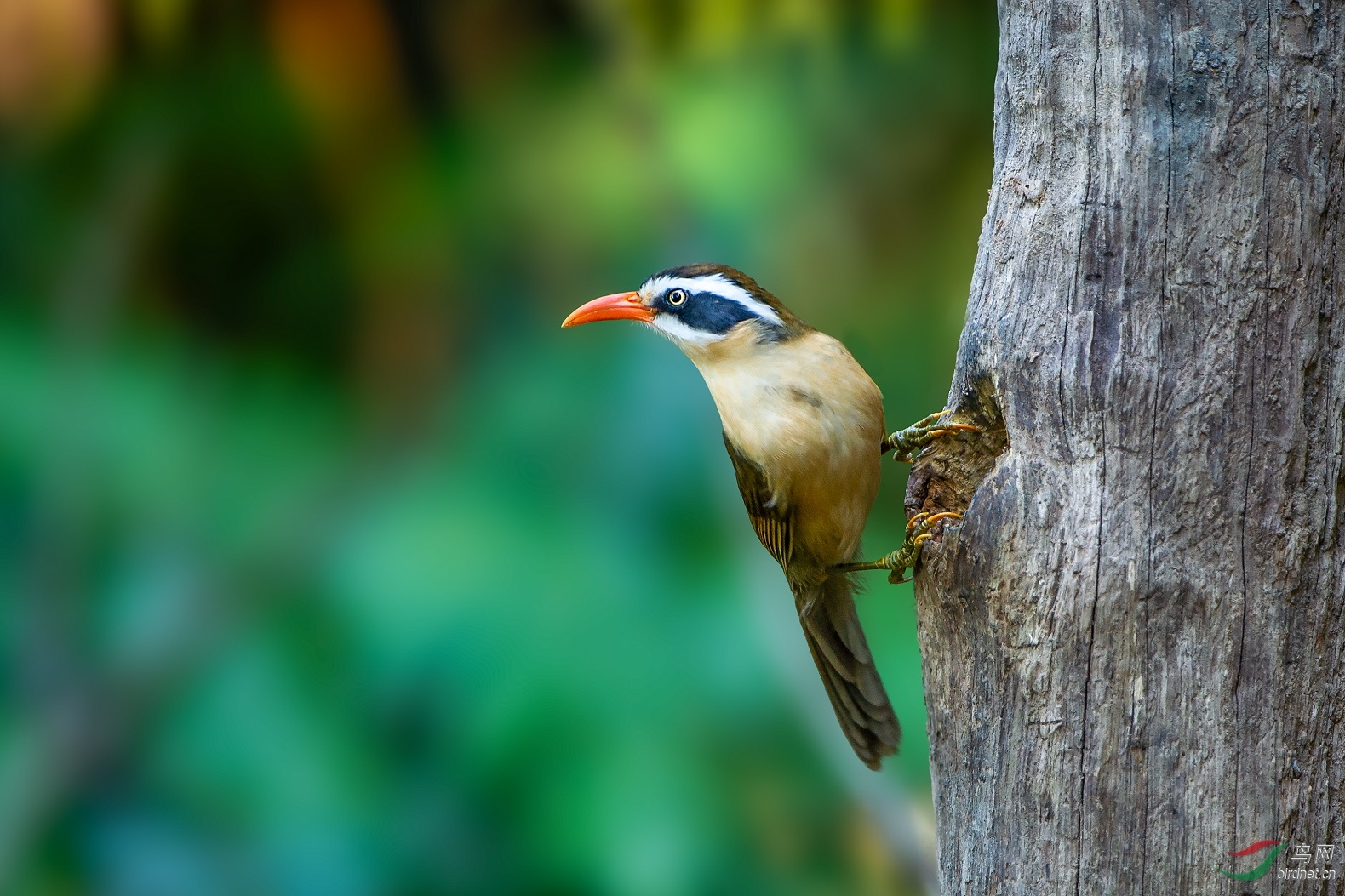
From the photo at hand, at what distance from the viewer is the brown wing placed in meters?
2.85

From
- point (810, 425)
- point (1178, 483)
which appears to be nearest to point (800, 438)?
point (810, 425)

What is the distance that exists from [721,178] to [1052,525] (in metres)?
3.02

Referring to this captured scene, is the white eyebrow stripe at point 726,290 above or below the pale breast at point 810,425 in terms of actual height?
above

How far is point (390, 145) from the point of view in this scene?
478 centimetres

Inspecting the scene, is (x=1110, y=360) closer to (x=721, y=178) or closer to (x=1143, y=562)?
(x=1143, y=562)

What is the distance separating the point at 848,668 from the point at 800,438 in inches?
28.0

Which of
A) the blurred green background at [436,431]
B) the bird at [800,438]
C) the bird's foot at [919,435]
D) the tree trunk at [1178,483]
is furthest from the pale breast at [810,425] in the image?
the blurred green background at [436,431]

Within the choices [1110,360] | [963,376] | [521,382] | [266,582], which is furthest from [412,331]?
[1110,360]

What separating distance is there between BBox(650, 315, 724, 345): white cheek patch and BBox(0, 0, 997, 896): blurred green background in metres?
1.73

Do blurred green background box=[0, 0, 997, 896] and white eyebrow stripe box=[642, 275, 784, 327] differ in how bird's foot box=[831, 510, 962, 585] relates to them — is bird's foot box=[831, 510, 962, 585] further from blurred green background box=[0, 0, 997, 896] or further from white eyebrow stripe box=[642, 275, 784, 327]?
blurred green background box=[0, 0, 997, 896]

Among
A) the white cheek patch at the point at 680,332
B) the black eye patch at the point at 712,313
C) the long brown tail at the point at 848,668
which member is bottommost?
the long brown tail at the point at 848,668

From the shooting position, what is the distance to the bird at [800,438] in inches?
109

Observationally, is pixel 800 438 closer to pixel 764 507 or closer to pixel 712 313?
pixel 764 507

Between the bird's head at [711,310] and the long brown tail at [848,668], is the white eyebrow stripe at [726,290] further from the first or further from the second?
the long brown tail at [848,668]
